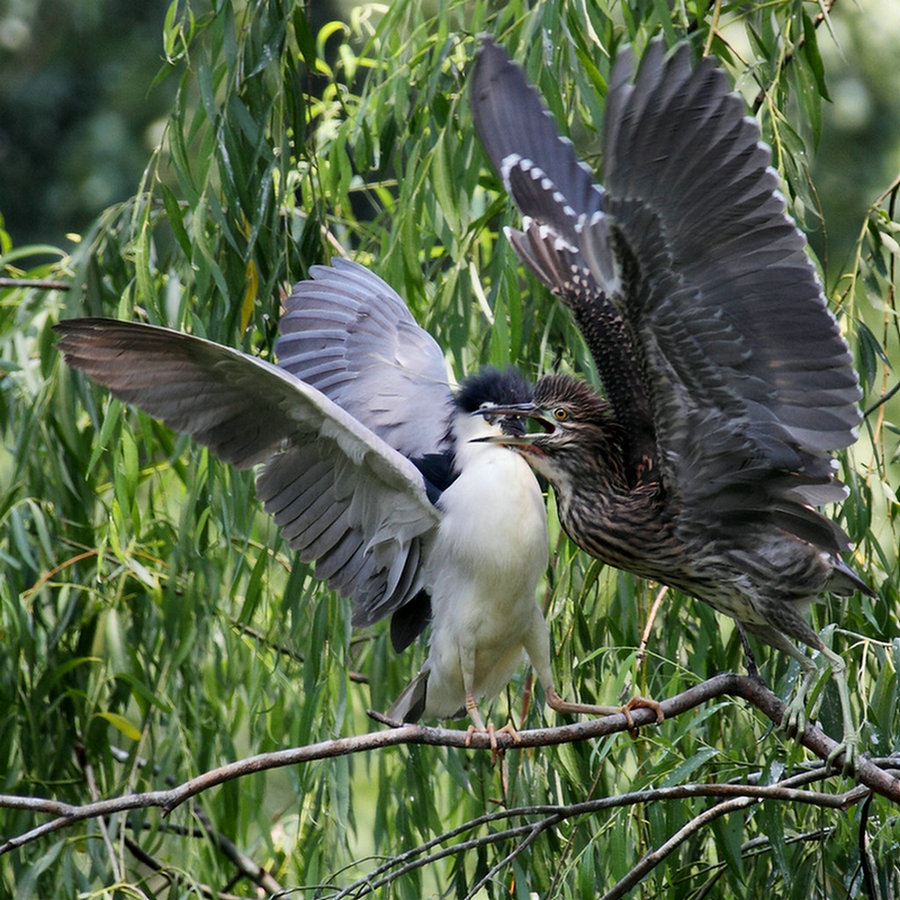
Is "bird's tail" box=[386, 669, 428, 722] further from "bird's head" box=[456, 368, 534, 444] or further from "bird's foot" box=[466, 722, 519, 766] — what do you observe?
"bird's head" box=[456, 368, 534, 444]

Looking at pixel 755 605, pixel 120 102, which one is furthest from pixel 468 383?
pixel 120 102

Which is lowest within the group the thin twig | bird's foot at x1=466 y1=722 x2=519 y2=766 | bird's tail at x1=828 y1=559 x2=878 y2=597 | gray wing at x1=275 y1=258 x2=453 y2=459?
bird's foot at x1=466 y1=722 x2=519 y2=766

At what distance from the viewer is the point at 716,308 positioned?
5.43 feet

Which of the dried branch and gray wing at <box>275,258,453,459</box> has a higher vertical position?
gray wing at <box>275,258,453,459</box>

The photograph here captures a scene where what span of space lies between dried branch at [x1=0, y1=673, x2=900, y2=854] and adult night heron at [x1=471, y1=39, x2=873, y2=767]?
0.04 m

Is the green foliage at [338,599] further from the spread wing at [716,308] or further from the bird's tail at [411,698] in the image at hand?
the spread wing at [716,308]

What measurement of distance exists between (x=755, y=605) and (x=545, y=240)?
61cm

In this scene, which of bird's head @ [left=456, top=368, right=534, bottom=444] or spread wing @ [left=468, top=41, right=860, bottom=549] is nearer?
spread wing @ [left=468, top=41, right=860, bottom=549]

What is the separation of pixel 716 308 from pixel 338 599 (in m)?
0.82

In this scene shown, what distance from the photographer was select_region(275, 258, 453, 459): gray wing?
2484 millimetres

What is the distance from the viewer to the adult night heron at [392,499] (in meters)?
1.90

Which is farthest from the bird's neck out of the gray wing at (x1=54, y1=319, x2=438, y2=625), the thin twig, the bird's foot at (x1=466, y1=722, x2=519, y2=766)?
the thin twig

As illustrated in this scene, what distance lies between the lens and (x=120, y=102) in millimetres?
6684

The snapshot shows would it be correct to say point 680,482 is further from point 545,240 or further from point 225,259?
point 225,259
